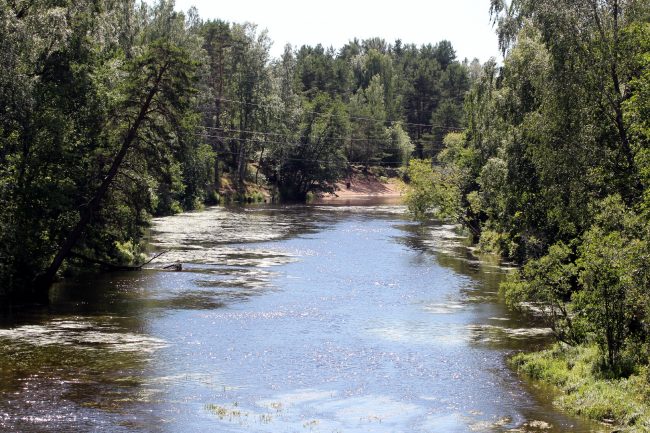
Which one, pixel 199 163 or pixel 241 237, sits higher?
pixel 199 163

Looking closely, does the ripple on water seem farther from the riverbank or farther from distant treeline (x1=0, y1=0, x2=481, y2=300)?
the riverbank

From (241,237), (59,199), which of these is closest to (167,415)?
(59,199)

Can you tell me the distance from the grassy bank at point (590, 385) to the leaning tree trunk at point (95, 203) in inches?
884

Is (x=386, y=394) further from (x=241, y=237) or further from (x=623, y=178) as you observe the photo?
(x=241, y=237)

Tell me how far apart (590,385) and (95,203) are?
1032 inches

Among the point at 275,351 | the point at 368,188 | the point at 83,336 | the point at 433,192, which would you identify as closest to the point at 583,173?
the point at 275,351

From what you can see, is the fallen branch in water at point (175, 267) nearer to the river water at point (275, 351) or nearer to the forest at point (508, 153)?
the river water at point (275, 351)

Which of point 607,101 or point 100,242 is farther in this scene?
point 100,242

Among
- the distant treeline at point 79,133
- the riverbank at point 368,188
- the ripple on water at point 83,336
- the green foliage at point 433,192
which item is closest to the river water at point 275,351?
the ripple on water at point 83,336

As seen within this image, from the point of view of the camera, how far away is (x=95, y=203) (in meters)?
40.0

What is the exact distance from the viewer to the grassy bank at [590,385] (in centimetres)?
2053

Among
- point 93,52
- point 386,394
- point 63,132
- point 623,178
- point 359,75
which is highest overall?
point 359,75

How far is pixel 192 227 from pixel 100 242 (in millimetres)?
28165

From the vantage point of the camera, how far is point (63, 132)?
36.4 meters
